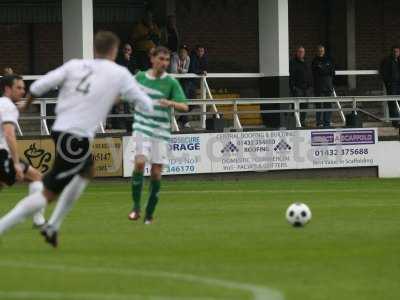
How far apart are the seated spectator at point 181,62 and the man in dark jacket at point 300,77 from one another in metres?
2.67

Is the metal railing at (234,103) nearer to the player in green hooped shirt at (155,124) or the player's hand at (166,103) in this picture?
the player in green hooped shirt at (155,124)

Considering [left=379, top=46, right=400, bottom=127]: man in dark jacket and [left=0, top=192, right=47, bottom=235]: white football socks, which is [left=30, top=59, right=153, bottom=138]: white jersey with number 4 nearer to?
[left=0, top=192, right=47, bottom=235]: white football socks

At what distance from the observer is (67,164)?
1289 cm

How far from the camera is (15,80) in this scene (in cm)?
1573

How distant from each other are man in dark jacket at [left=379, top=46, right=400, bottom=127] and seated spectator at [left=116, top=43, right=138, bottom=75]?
702 cm

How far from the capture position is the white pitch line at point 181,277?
10383mm

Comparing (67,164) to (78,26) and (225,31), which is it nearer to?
(78,26)

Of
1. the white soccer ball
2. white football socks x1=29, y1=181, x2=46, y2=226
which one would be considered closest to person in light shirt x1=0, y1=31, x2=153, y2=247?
white football socks x1=29, y1=181, x2=46, y2=226

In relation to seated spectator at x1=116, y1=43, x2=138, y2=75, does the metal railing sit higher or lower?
A: lower

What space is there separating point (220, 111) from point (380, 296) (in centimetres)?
2133

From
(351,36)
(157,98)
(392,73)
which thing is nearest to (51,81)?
(157,98)

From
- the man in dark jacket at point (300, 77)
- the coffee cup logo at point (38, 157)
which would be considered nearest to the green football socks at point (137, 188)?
the coffee cup logo at point (38, 157)

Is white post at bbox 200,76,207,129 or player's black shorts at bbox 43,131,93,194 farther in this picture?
white post at bbox 200,76,207,129

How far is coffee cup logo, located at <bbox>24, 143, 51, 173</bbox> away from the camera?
28234 mm
